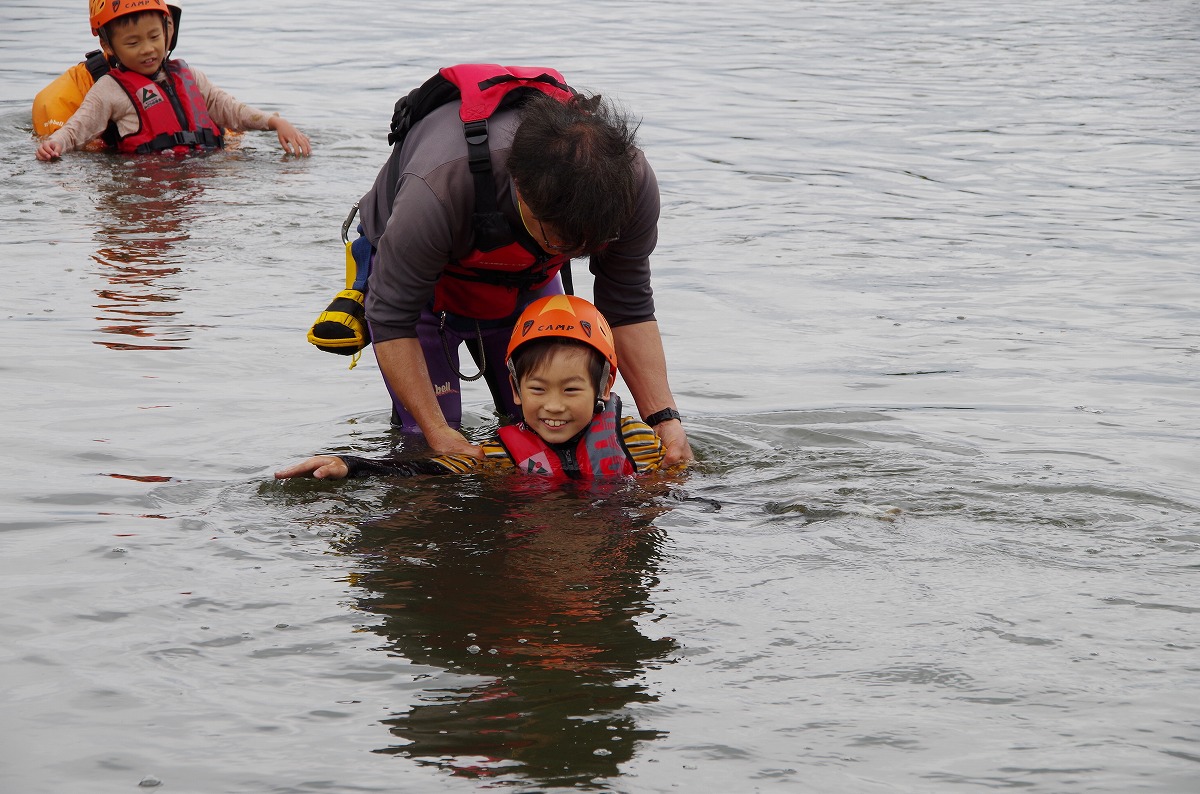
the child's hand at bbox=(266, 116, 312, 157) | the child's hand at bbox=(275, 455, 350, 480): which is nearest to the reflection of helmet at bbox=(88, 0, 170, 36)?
the child's hand at bbox=(266, 116, 312, 157)

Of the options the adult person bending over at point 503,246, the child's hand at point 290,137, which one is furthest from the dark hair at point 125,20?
the adult person bending over at point 503,246

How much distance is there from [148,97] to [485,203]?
7707mm

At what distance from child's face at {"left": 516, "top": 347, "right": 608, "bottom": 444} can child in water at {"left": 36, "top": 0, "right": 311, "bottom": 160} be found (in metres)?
7.14

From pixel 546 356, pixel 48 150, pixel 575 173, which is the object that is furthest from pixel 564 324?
pixel 48 150

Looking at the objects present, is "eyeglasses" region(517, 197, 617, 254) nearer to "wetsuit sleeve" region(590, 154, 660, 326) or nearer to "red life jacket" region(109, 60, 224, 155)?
"wetsuit sleeve" region(590, 154, 660, 326)

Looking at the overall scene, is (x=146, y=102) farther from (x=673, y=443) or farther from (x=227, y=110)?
(x=673, y=443)

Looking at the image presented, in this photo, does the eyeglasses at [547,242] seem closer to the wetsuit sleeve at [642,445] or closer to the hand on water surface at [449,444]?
the hand on water surface at [449,444]

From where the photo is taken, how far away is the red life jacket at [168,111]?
11.3 m

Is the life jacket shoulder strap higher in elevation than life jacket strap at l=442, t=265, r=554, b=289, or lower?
higher

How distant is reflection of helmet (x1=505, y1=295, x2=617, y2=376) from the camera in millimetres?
5234

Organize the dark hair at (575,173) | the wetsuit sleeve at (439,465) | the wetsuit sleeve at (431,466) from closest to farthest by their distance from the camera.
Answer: the dark hair at (575,173) → the wetsuit sleeve at (439,465) → the wetsuit sleeve at (431,466)

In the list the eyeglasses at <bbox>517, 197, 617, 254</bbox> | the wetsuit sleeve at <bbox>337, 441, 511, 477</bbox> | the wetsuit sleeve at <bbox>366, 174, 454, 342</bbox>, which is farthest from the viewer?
the wetsuit sleeve at <bbox>337, 441, 511, 477</bbox>

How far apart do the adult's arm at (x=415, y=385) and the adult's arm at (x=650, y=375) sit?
848mm

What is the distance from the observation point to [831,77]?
18.2m
